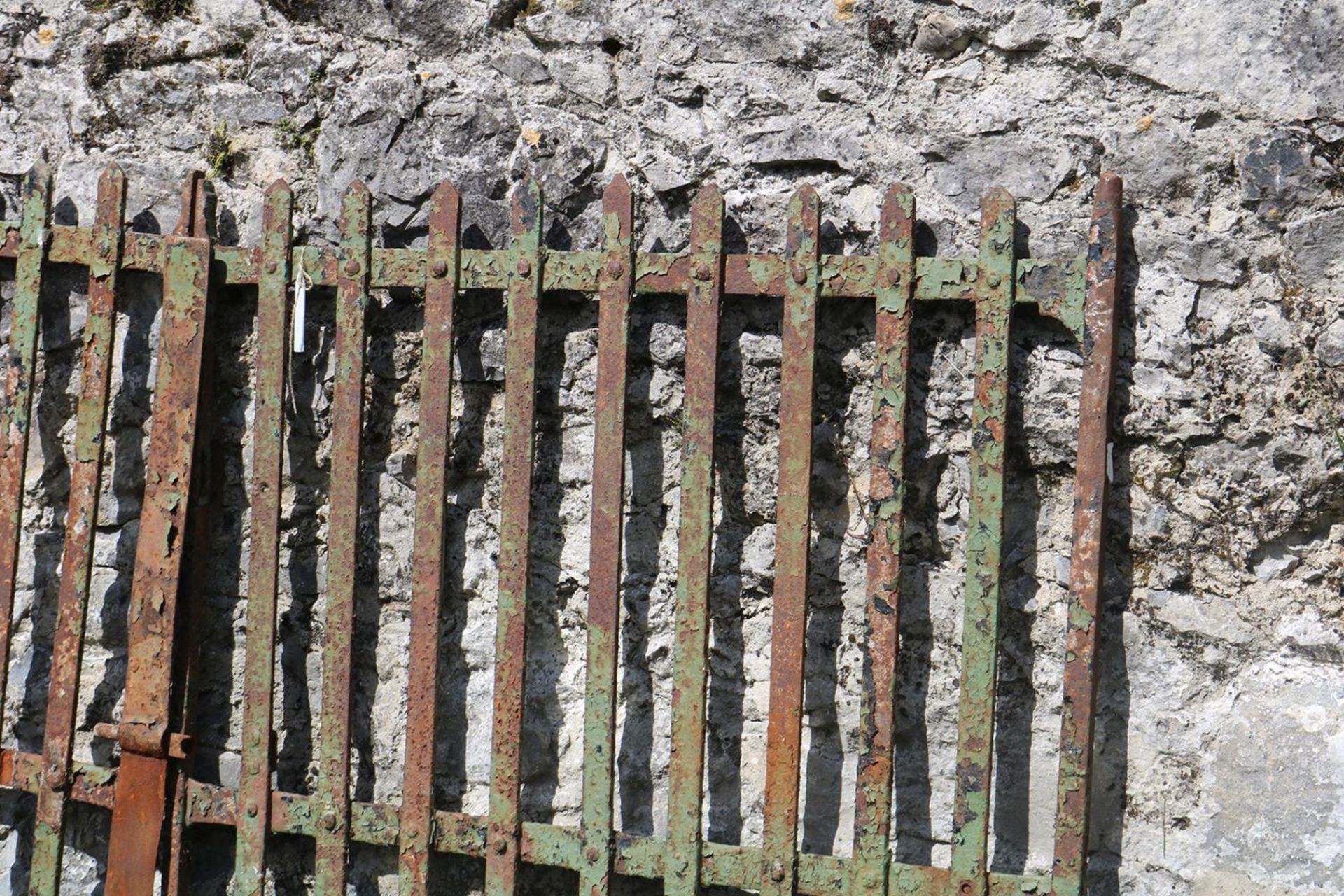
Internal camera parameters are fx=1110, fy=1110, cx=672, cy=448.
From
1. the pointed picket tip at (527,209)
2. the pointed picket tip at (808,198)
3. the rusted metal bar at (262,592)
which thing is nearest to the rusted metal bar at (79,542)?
the rusted metal bar at (262,592)

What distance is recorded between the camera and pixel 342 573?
6.29ft

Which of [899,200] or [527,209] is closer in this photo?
[899,200]

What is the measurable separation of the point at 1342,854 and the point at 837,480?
0.97 metres

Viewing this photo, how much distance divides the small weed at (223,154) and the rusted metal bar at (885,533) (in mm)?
1241

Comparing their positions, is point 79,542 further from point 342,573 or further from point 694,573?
point 694,573

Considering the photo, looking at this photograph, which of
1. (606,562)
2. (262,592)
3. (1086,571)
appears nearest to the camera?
(1086,571)

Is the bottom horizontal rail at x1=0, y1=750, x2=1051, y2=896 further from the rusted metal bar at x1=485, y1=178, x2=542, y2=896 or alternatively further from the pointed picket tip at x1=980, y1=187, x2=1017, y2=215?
the pointed picket tip at x1=980, y1=187, x2=1017, y2=215

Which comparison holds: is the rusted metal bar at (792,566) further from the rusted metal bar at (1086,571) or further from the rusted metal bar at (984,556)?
the rusted metal bar at (1086,571)

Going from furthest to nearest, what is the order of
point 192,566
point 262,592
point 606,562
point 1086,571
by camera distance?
point 192,566 → point 262,592 → point 606,562 → point 1086,571

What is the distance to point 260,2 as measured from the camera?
6.91 feet

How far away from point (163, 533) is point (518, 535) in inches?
26.2

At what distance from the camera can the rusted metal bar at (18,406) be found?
2.02 m

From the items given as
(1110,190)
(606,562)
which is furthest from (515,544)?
(1110,190)

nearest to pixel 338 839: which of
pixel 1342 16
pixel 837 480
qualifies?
pixel 837 480
